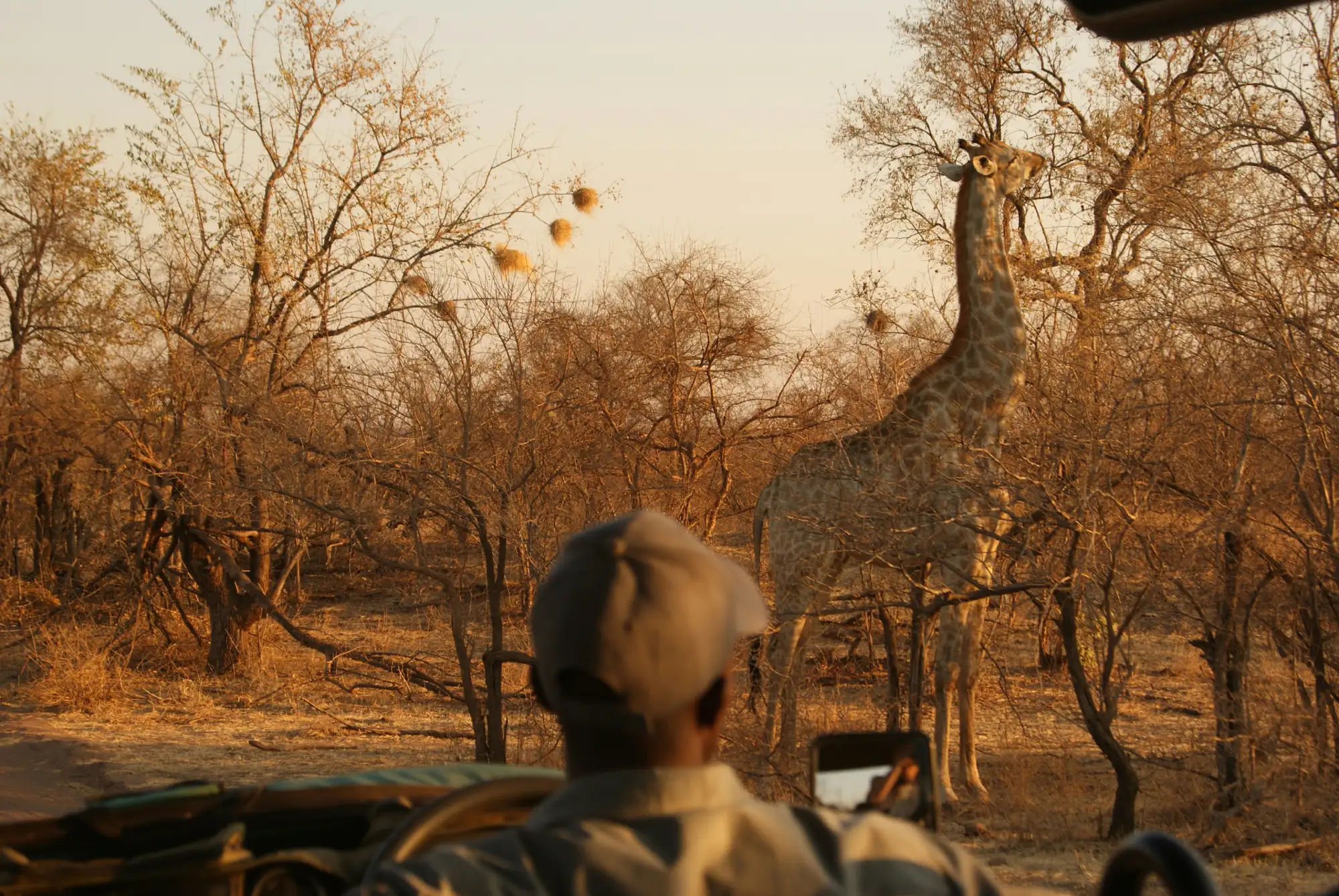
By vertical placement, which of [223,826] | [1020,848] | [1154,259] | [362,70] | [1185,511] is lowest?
[1020,848]

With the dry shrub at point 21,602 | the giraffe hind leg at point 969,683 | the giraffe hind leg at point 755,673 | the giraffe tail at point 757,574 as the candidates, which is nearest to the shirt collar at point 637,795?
the giraffe hind leg at point 969,683

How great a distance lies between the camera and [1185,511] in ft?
21.1

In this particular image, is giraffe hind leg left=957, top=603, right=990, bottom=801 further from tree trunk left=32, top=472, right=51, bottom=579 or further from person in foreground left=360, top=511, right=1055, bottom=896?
tree trunk left=32, top=472, right=51, bottom=579

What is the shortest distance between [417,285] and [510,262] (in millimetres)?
699

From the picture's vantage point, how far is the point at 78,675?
1088cm

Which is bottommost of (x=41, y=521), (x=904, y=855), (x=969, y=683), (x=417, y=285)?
(x=969, y=683)

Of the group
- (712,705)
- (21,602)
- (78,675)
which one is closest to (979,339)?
(712,705)

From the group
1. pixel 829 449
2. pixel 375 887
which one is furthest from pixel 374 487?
pixel 375 887

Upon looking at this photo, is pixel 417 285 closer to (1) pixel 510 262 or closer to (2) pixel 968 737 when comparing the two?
(1) pixel 510 262

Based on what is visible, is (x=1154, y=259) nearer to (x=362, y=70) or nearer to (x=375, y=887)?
(x=375, y=887)

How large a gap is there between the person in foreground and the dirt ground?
432 cm

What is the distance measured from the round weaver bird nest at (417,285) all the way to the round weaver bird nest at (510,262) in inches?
20.2

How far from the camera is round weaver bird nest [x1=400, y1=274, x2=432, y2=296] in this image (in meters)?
9.44

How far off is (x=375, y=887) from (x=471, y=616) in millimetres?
8185
